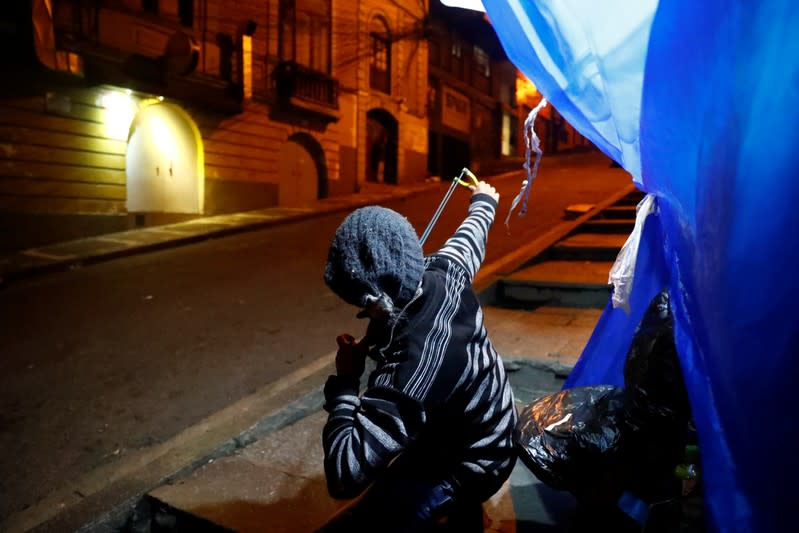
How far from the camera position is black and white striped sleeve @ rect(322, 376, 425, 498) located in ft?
4.56

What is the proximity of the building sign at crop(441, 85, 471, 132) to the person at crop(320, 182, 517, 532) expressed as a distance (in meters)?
24.7

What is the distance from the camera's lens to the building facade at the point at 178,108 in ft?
33.6

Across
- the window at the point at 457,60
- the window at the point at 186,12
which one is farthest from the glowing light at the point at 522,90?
the window at the point at 186,12

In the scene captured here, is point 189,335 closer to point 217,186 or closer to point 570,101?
point 570,101

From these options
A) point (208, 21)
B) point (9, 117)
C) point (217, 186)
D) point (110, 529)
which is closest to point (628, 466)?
point (110, 529)

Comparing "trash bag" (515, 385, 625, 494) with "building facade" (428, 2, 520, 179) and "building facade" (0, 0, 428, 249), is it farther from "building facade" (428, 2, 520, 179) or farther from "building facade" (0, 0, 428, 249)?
"building facade" (428, 2, 520, 179)

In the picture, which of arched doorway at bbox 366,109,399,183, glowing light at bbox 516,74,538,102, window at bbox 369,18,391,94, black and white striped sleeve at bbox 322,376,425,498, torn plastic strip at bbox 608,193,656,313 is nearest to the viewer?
black and white striped sleeve at bbox 322,376,425,498

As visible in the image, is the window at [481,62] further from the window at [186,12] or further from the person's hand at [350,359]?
the person's hand at [350,359]

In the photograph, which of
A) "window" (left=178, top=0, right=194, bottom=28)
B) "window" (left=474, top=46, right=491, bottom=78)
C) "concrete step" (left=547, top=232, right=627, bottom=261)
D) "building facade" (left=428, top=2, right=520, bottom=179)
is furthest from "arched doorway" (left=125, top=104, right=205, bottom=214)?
"window" (left=474, top=46, right=491, bottom=78)

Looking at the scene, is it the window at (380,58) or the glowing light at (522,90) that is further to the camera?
the glowing light at (522,90)

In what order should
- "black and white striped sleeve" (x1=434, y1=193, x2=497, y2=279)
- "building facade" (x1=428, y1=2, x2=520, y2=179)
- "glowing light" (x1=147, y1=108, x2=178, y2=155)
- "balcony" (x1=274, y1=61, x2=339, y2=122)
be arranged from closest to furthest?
"black and white striped sleeve" (x1=434, y1=193, x2=497, y2=279)
"glowing light" (x1=147, y1=108, x2=178, y2=155)
"balcony" (x1=274, y1=61, x2=339, y2=122)
"building facade" (x1=428, y1=2, x2=520, y2=179)

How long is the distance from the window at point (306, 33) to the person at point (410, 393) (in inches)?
646

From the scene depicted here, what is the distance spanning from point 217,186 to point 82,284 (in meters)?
7.34

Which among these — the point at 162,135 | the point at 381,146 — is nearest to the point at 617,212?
the point at 162,135
